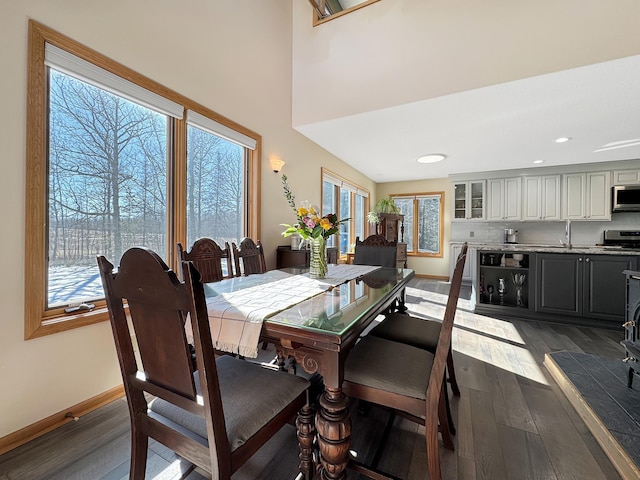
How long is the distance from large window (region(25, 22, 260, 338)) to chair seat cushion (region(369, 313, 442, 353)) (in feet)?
5.90

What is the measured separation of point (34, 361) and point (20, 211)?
825 millimetres

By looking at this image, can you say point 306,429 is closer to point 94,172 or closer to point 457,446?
point 457,446

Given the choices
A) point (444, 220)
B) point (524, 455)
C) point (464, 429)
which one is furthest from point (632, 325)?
point (444, 220)

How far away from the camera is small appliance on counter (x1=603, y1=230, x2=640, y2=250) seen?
14.6 ft

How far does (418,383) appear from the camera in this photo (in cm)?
110

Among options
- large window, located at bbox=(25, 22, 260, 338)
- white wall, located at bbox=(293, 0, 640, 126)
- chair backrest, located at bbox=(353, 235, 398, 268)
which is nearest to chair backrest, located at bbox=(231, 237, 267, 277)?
large window, located at bbox=(25, 22, 260, 338)

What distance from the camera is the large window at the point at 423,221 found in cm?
662

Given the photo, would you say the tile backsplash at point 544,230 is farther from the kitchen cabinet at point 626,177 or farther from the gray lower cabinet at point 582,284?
the gray lower cabinet at point 582,284

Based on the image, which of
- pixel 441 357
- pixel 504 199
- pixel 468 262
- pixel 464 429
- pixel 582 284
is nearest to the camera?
pixel 441 357

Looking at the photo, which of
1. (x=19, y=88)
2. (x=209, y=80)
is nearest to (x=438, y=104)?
(x=209, y=80)

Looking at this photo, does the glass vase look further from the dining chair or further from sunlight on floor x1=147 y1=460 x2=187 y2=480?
sunlight on floor x1=147 y1=460 x2=187 y2=480

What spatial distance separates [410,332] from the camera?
63.1 inches

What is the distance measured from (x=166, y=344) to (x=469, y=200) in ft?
20.0

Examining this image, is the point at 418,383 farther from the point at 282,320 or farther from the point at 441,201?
the point at 441,201
